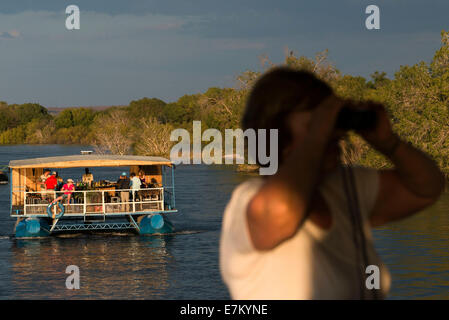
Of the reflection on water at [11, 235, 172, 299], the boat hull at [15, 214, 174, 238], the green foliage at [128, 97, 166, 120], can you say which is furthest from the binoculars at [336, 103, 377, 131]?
the green foliage at [128, 97, 166, 120]

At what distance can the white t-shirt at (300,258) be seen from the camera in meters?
1.91

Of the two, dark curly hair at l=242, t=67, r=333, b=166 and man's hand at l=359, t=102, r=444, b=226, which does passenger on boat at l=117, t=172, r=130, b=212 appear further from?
dark curly hair at l=242, t=67, r=333, b=166

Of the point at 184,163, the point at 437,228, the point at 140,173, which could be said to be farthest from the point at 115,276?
the point at 184,163

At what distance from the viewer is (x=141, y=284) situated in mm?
22094

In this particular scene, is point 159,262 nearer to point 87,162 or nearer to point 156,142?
point 87,162

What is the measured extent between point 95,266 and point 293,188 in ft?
77.2

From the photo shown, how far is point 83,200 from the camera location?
93.1ft

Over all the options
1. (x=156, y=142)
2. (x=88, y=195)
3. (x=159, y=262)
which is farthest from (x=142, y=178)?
(x=156, y=142)

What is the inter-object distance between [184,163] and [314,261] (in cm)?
8590

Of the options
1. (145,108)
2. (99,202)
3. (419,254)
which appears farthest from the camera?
(145,108)

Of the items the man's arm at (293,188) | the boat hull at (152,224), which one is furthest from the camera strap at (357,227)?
the boat hull at (152,224)

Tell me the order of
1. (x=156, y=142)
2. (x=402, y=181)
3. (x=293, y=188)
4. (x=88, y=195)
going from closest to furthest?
(x=293, y=188), (x=402, y=181), (x=88, y=195), (x=156, y=142)

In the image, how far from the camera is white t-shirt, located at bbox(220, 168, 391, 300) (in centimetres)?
191

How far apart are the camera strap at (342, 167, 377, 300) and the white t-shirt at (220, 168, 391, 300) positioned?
0.04ft
